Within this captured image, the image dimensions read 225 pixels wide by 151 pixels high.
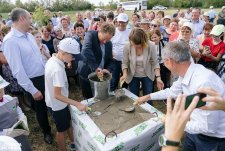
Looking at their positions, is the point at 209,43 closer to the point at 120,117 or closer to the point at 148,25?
the point at 148,25

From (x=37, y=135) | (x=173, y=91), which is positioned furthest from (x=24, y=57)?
(x=173, y=91)

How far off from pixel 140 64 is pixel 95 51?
2.58ft

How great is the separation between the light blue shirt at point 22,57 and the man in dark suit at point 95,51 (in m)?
0.72

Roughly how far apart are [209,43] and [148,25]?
176 centimetres

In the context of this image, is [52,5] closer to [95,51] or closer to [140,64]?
[95,51]

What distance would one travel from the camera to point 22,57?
319cm

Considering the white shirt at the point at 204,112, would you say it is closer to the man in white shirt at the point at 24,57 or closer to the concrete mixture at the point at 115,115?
the concrete mixture at the point at 115,115

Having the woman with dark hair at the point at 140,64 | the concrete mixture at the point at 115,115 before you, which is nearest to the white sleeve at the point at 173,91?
the concrete mixture at the point at 115,115

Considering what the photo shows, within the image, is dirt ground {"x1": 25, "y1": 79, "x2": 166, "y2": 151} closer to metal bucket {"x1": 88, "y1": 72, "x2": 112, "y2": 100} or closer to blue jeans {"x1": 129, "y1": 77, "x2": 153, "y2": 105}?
blue jeans {"x1": 129, "y1": 77, "x2": 153, "y2": 105}

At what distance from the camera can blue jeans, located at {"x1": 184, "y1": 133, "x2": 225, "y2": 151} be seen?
207cm

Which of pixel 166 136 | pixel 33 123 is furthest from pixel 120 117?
pixel 33 123

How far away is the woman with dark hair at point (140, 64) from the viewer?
353 cm

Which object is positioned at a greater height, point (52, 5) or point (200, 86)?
point (52, 5)

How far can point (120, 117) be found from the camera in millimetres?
2701
